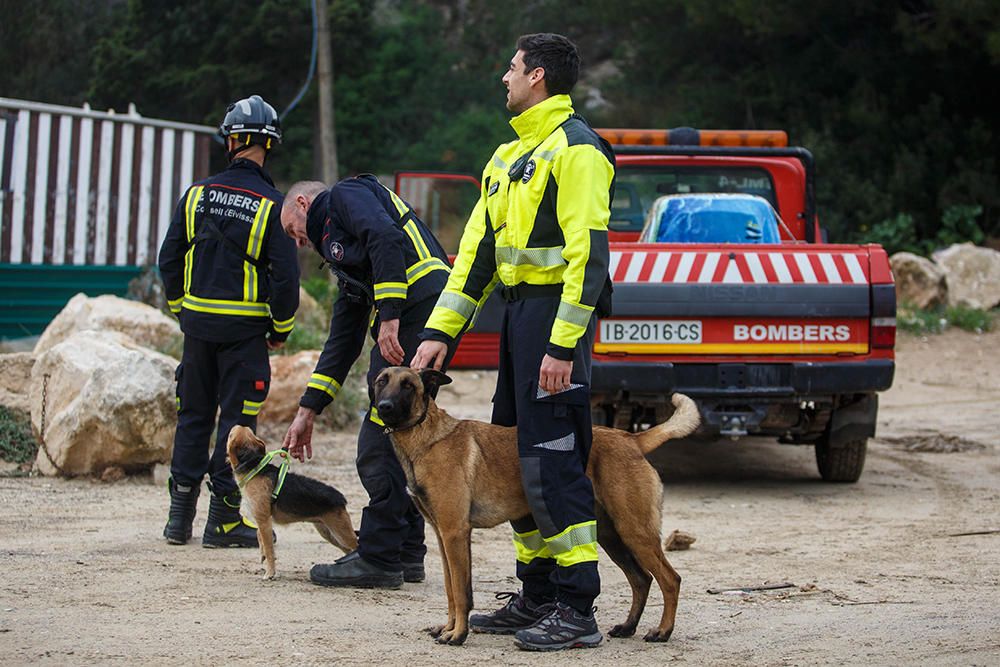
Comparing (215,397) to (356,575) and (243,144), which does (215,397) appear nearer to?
(243,144)

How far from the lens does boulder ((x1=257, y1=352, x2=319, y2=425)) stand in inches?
407

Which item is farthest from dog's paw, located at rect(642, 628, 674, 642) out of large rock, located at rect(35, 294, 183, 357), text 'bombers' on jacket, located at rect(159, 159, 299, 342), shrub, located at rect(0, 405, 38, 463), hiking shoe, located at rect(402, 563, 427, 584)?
large rock, located at rect(35, 294, 183, 357)

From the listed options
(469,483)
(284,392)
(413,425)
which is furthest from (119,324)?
(469,483)

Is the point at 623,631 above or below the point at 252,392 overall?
below

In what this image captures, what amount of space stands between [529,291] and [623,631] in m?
1.33

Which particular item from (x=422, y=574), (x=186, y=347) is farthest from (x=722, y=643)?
(x=186, y=347)

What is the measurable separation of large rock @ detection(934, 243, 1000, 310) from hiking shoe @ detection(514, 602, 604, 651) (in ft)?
47.5

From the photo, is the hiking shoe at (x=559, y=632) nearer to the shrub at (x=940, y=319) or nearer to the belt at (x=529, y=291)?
the belt at (x=529, y=291)

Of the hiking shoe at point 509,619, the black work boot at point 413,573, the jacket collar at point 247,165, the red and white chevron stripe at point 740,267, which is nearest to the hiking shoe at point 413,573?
the black work boot at point 413,573

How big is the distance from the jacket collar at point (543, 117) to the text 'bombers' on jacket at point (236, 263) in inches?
83.1

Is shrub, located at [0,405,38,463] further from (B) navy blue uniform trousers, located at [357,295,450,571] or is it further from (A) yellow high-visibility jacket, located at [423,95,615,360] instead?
(A) yellow high-visibility jacket, located at [423,95,615,360]

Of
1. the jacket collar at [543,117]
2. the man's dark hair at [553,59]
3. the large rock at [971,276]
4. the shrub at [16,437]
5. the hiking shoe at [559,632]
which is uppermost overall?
the man's dark hair at [553,59]

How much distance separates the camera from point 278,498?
19.7ft

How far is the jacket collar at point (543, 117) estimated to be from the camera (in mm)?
4664
